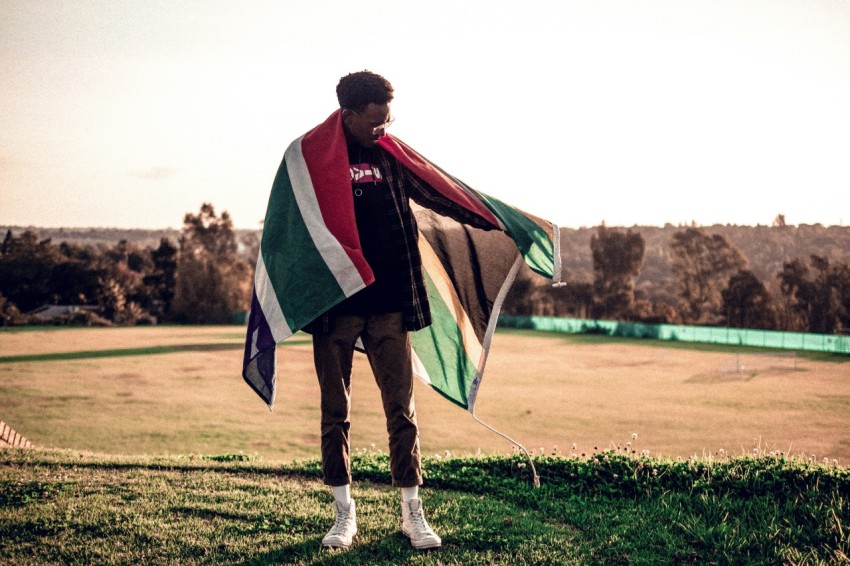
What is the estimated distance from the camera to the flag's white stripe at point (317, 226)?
3420mm

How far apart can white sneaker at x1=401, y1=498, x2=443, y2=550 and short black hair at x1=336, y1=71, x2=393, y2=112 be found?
1.88m

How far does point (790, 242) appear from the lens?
48.2 m

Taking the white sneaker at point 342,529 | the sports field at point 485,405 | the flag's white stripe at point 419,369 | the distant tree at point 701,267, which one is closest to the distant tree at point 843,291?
the sports field at point 485,405

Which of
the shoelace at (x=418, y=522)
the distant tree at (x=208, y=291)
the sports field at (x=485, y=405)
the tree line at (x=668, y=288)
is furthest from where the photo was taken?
the distant tree at (x=208, y=291)

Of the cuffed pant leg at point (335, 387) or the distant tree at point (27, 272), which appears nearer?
the cuffed pant leg at point (335, 387)

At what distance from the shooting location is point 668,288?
190 feet

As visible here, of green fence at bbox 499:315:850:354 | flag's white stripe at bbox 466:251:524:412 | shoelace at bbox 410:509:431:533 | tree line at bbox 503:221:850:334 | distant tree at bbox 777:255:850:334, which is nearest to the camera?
shoelace at bbox 410:509:431:533

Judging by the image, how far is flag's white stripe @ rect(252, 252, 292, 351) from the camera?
3.53m

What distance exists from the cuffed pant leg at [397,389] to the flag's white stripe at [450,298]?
771 mm

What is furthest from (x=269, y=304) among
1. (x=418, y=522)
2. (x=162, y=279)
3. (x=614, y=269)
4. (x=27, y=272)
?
(x=162, y=279)

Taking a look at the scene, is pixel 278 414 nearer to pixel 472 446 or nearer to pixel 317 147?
pixel 472 446

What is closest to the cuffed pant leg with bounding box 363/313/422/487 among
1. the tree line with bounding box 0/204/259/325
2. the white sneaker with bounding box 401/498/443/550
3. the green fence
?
the white sneaker with bounding box 401/498/443/550

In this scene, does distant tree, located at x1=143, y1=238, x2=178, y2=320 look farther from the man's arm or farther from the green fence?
the man's arm

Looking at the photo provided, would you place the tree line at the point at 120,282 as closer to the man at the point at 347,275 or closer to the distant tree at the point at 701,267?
the distant tree at the point at 701,267
